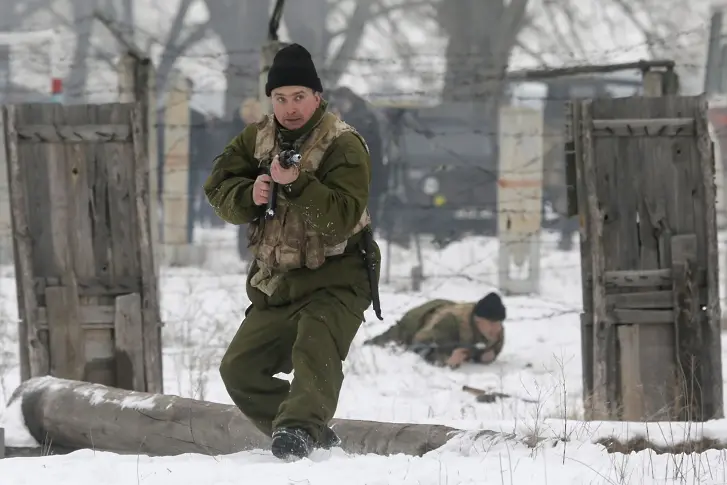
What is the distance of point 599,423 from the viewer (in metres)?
4.14

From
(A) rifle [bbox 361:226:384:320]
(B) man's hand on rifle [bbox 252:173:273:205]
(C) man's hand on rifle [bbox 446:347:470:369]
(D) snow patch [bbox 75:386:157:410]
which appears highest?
(B) man's hand on rifle [bbox 252:173:273:205]

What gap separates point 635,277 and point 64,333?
10.0ft

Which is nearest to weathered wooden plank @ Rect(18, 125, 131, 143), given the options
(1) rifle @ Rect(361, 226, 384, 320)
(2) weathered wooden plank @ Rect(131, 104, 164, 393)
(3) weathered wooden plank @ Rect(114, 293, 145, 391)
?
(2) weathered wooden plank @ Rect(131, 104, 164, 393)

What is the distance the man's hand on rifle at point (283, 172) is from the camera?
3.32 m

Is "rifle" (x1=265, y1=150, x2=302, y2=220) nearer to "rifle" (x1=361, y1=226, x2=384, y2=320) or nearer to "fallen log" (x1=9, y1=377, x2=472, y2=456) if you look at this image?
"rifle" (x1=361, y1=226, x2=384, y2=320)

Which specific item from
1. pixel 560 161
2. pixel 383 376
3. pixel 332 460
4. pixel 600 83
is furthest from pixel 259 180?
pixel 560 161

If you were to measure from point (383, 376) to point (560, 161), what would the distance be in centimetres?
1036

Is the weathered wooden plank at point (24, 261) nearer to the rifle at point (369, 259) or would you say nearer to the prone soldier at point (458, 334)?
the rifle at point (369, 259)

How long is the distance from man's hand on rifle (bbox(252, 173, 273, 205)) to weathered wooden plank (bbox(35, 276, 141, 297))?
109 inches

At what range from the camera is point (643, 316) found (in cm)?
589

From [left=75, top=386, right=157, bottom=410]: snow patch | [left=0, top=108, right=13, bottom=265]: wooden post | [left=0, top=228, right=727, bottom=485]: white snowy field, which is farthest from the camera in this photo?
[left=0, top=108, right=13, bottom=265]: wooden post

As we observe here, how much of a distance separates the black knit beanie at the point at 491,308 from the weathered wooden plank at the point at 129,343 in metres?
3.24

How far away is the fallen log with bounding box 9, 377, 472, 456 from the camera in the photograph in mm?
4062

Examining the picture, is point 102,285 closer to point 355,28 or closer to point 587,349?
point 587,349
